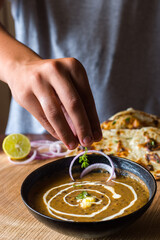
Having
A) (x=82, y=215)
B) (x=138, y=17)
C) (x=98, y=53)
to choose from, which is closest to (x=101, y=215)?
(x=82, y=215)

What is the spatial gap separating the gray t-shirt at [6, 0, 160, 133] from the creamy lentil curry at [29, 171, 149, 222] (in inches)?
57.6

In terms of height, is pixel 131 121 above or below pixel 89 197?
below

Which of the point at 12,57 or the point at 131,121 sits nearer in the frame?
the point at 12,57

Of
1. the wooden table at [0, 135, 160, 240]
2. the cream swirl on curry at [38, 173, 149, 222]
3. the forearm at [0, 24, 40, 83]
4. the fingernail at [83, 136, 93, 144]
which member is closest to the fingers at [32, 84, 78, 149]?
the fingernail at [83, 136, 93, 144]

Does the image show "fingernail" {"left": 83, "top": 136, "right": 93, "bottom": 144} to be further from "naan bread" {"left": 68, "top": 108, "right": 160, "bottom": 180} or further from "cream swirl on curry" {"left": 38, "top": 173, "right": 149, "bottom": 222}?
"naan bread" {"left": 68, "top": 108, "right": 160, "bottom": 180}

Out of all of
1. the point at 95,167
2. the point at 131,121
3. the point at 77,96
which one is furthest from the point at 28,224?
the point at 131,121

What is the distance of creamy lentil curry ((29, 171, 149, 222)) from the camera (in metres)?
1.52

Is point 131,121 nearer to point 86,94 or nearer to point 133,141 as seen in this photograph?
point 133,141

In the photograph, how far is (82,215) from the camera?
1.50 metres

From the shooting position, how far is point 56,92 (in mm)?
1444

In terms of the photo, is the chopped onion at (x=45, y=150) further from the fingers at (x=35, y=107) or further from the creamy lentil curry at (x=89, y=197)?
the fingers at (x=35, y=107)

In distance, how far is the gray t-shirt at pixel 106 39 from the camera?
3121mm

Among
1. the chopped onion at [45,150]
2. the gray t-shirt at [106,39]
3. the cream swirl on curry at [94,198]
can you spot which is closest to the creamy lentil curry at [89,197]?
the cream swirl on curry at [94,198]

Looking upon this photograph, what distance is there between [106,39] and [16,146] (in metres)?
1.48
